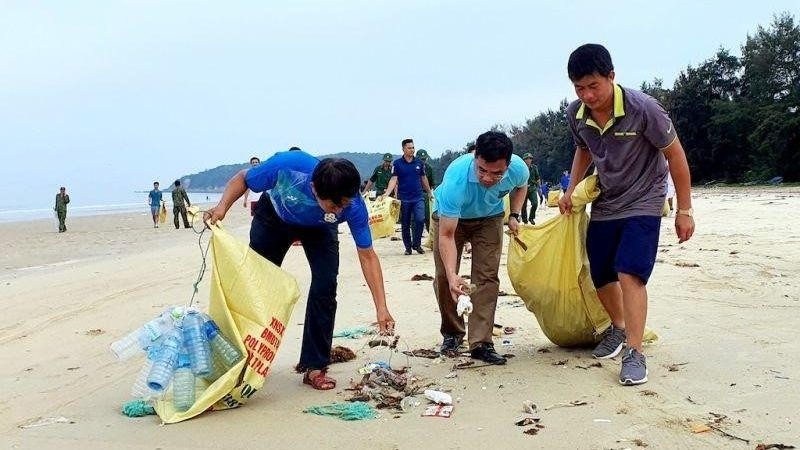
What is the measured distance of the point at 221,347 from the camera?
340 centimetres

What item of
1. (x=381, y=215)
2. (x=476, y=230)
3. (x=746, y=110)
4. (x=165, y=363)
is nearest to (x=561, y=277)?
(x=476, y=230)

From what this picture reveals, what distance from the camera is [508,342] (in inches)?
179

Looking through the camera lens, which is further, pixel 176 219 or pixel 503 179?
pixel 176 219

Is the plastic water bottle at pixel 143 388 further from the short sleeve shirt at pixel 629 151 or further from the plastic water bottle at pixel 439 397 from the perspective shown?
the short sleeve shirt at pixel 629 151

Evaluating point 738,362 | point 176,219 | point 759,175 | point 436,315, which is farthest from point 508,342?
point 759,175

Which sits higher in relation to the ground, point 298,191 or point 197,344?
point 298,191

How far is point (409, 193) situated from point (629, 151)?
21.5 feet

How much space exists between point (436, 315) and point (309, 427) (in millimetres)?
2457

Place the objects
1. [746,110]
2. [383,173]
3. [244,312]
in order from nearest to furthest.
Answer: [244,312] < [383,173] < [746,110]

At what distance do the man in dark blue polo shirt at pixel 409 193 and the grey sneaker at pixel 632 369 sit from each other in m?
6.57

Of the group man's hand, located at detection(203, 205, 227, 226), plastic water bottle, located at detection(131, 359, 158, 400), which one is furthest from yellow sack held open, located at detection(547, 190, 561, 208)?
plastic water bottle, located at detection(131, 359, 158, 400)

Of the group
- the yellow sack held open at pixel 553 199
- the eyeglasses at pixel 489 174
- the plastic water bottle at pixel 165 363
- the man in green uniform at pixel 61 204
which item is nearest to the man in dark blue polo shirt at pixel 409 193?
the yellow sack held open at pixel 553 199

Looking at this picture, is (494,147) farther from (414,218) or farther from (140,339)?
(414,218)

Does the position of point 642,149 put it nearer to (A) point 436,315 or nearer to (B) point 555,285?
(B) point 555,285
